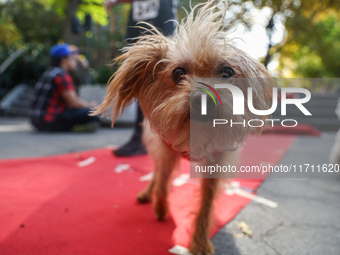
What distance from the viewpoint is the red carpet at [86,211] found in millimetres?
1654

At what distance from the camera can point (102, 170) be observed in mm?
3201

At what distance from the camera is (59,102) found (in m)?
6.09

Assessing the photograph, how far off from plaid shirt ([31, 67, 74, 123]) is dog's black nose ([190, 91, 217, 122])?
5006 millimetres

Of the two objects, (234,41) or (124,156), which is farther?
(124,156)

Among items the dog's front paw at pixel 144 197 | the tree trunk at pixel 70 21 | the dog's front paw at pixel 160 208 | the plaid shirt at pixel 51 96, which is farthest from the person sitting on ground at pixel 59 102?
the dog's front paw at pixel 160 208

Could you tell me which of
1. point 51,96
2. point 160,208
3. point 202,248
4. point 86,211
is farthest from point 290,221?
point 51,96

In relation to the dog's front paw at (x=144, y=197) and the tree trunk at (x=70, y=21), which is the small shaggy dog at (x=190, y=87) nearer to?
the dog's front paw at (x=144, y=197)

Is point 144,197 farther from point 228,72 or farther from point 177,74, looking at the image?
point 228,72

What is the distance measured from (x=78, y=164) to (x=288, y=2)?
9.12 metres

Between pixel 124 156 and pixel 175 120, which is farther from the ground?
pixel 175 120

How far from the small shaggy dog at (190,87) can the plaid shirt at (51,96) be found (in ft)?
14.4

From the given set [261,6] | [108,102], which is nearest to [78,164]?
[108,102]

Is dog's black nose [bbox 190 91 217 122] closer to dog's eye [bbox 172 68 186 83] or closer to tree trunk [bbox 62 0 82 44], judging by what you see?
dog's eye [bbox 172 68 186 83]

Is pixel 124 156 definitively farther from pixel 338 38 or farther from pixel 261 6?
pixel 338 38
